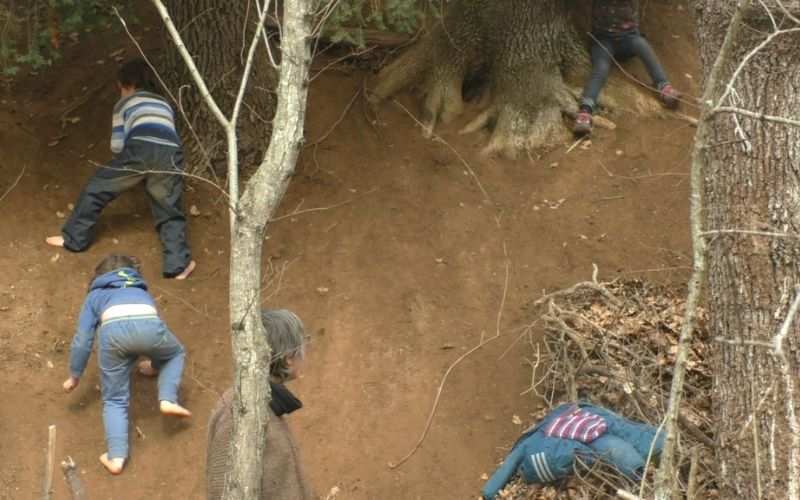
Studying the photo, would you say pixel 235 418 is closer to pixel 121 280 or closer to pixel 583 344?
pixel 121 280

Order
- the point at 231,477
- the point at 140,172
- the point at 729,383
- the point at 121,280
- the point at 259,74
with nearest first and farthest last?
the point at 231,477 → the point at 729,383 → the point at 121,280 → the point at 140,172 → the point at 259,74

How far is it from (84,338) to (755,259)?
3.88m

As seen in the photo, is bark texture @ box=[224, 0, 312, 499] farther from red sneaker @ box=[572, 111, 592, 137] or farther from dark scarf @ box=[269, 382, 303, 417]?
red sneaker @ box=[572, 111, 592, 137]

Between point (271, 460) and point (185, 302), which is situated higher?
point (271, 460)

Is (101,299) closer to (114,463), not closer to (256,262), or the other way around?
(114,463)

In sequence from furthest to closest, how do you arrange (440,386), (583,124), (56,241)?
(583,124)
(56,241)
(440,386)

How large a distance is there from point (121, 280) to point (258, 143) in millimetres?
2452

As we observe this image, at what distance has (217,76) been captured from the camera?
790 cm

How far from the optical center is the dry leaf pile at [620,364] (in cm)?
526

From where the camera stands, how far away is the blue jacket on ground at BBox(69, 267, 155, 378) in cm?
588

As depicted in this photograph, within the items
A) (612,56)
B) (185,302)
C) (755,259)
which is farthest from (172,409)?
(612,56)

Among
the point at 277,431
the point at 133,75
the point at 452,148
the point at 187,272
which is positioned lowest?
the point at 187,272

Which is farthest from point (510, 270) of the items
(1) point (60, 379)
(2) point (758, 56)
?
(1) point (60, 379)

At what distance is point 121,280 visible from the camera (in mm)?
5949
